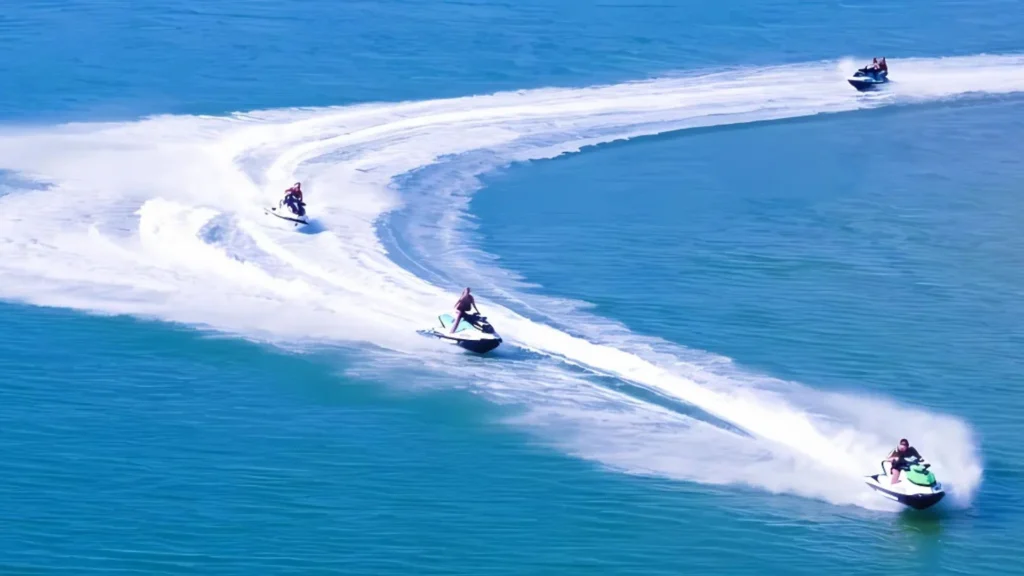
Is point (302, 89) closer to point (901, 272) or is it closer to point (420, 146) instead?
point (420, 146)

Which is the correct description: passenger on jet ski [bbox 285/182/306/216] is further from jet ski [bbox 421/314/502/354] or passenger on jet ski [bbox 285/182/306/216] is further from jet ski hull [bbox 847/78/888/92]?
jet ski hull [bbox 847/78/888/92]

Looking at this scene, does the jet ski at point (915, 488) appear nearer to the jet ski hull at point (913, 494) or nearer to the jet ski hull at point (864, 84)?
the jet ski hull at point (913, 494)

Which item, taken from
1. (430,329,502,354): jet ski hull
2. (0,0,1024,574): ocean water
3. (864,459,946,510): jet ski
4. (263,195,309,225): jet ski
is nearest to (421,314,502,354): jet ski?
(430,329,502,354): jet ski hull

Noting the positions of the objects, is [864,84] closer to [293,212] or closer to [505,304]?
[293,212]

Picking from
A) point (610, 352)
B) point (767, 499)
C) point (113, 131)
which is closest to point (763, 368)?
point (610, 352)

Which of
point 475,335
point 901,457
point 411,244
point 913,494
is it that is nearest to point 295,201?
point 411,244

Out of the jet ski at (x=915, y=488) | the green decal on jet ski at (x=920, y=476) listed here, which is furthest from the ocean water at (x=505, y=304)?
the green decal on jet ski at (x=920, y=476)
